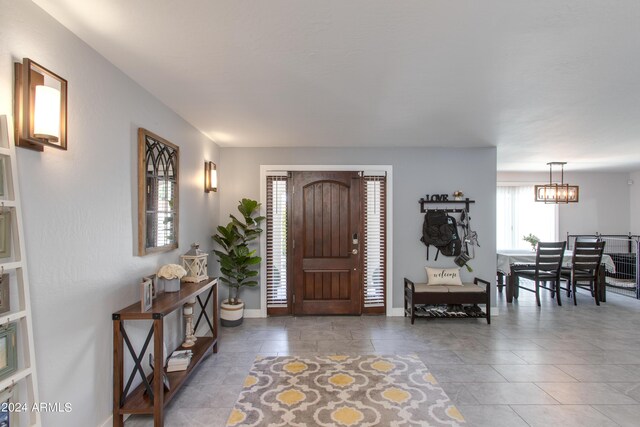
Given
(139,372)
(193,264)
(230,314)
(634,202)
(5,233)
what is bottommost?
(230,314)

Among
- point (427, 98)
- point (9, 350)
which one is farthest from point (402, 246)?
point (9, 350)

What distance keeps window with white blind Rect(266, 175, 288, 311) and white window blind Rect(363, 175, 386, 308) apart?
3.84ft

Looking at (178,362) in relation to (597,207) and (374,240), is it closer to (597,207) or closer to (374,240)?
(374,240)

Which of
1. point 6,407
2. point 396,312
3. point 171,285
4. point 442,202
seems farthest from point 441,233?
point 6,407

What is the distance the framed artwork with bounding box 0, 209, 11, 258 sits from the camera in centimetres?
134

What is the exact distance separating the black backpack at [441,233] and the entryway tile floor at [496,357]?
0.99 meters

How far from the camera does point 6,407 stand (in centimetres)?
A: 134

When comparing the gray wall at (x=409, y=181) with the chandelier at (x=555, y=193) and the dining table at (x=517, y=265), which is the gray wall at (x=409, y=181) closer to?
the dining table at (x=517, y=265)

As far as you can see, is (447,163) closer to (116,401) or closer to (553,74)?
(553,74)

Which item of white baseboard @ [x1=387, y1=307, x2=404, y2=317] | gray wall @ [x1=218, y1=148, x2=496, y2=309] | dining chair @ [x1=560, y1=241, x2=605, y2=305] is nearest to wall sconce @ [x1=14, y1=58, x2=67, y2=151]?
gray wall @ [x1=218, y1=148, x2=496, y2=309]

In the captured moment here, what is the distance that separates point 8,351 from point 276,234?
11.0ft

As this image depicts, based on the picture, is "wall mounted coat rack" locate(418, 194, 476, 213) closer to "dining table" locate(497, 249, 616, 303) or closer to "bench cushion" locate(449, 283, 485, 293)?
"bench cushion" locate(449, 283, 485, 293)

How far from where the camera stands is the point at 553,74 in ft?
7.41

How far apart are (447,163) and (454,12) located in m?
3.34
